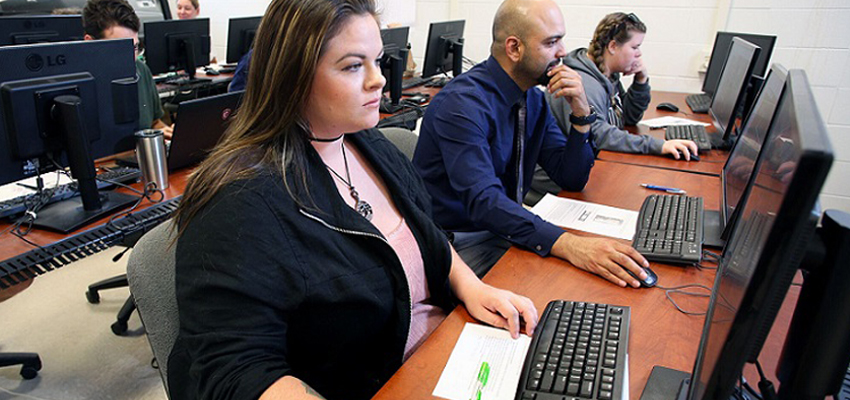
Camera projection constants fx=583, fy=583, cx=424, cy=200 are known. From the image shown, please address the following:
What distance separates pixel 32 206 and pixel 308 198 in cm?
114

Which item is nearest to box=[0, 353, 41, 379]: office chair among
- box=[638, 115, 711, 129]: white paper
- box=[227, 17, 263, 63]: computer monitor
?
box=[227, 17, 263, 63]: computer monitor

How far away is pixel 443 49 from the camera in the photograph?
3826 millimetres

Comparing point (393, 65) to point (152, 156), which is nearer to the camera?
point (152, 156)

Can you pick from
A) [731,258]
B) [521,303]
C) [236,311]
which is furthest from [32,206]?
[731,258]

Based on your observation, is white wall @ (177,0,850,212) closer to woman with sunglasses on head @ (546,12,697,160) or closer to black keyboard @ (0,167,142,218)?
woman with sunglasses on head @ (546,12,697,160)

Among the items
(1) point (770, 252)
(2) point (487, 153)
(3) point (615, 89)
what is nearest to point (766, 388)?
(1) point (770, 252)

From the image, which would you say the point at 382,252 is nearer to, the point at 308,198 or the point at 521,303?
the point at 308,198

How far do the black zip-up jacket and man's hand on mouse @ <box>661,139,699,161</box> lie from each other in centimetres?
162

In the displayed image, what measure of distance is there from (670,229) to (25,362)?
2133 millimetres

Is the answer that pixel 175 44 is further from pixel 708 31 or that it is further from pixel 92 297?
pixel 708 31

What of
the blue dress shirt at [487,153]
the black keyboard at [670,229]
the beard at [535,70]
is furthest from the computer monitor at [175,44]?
the black keyboard at [670,229]

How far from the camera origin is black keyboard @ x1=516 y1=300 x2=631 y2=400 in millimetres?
865

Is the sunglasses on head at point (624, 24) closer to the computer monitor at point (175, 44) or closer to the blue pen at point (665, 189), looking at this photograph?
the blue pen at point (665, 189)

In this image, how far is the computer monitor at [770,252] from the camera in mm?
450
